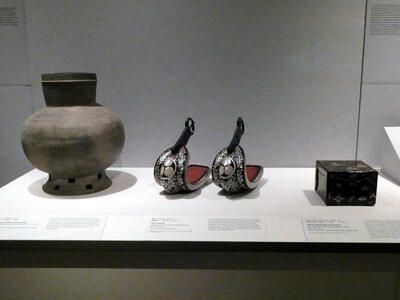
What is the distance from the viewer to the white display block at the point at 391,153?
1.36 metres

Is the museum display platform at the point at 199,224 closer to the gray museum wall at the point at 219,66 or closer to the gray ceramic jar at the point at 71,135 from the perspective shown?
the gray ceramic jar at the point at 71,135

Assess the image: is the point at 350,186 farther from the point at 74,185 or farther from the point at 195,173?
the point at 74,185

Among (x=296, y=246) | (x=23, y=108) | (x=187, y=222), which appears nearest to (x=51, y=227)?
(x=187, y=222)

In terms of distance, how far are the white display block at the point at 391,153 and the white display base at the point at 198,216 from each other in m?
0.09

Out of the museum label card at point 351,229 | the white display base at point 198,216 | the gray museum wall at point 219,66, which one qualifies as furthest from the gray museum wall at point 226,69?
the museum label card at point 351,229

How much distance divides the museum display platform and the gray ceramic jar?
0.09m

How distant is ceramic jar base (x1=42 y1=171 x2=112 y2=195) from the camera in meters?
1.26

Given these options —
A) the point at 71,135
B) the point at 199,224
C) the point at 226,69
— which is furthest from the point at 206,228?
→ the point at 226,69

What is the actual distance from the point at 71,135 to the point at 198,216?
1.45 ft

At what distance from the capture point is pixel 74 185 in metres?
1.26

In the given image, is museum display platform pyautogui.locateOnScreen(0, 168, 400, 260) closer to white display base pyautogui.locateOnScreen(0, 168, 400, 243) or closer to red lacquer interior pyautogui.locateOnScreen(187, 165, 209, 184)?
white display base pyautogui.locateOnScreen(0, 168, 400, 243)

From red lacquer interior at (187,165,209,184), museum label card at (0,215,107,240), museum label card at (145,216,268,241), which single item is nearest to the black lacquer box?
museum label card at (145,216,268,241)

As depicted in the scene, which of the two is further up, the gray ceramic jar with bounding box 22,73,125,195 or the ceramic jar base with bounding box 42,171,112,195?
the gray ceramic jar with bounding box 22,73,125,195

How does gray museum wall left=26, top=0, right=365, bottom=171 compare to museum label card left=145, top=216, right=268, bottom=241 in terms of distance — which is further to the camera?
gray museum wall left=26, top=0, right=365, bottom=171
